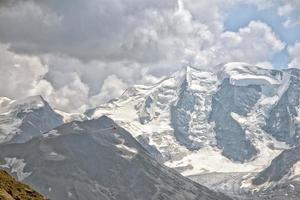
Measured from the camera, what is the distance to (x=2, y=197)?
163875 millimetres

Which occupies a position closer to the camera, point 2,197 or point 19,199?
point 2,197

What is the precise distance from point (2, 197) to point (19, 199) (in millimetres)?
32203

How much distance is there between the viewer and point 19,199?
7697 inches
